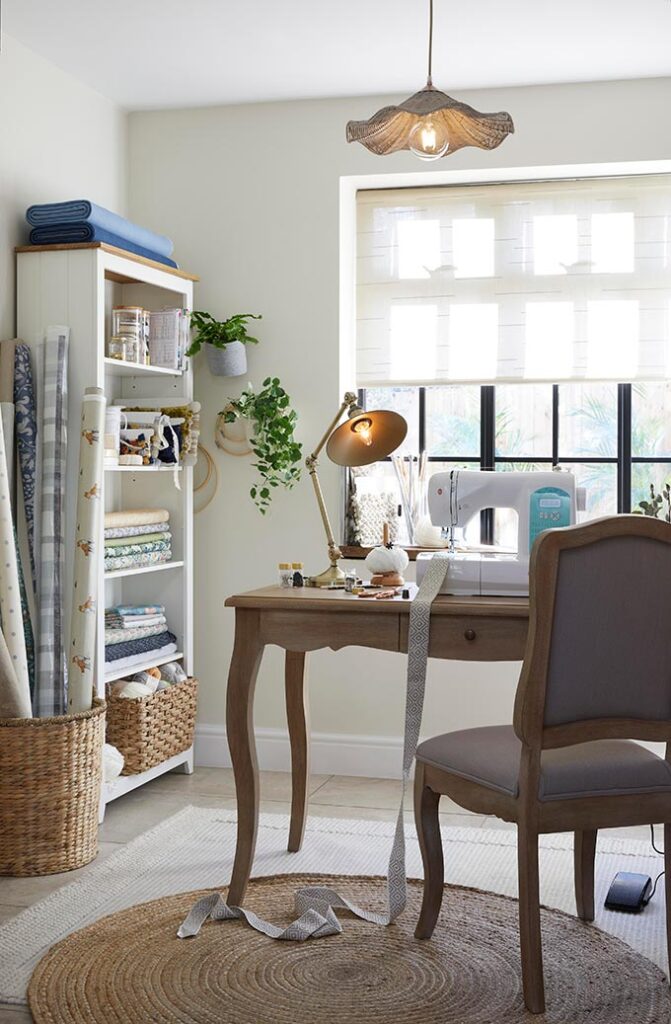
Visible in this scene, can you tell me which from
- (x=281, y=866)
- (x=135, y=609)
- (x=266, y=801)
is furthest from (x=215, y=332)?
(x=281, y=866)

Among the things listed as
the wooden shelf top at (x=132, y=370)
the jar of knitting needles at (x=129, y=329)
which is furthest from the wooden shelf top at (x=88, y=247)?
the wooden shelf top at (x=132, y=370)

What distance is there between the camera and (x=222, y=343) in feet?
14.3

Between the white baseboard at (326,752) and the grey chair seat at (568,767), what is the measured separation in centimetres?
181

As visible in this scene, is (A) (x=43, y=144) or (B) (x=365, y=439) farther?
(A) (x=43, y=144)

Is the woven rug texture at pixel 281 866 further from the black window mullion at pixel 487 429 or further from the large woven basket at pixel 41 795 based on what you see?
the black window mullion at pixel 487 429

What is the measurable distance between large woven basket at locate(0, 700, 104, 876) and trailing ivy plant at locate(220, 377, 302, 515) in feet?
4.51

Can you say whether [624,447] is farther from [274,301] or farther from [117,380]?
[117,380]

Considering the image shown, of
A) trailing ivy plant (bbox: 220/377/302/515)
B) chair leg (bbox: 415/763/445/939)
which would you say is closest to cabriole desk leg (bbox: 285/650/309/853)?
chair leg (bbox: 415/763/445/939)

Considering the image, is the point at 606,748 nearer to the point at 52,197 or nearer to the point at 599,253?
the point at 599,253

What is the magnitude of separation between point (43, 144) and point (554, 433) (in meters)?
2.17

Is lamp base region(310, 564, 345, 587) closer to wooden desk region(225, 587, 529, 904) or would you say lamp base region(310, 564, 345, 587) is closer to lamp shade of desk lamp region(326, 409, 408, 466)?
wooden desk region(225, 587, 529, 904)

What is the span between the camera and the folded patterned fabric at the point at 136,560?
3918 mm

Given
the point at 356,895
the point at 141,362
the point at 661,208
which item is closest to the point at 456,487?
the point at 356,895

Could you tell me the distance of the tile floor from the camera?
148 inches
